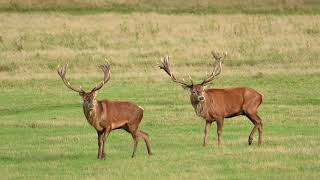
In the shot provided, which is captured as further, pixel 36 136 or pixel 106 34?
pixel 106 34

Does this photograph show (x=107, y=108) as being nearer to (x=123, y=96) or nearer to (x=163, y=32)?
(x=123, y=96)

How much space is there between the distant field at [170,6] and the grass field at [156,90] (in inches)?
145

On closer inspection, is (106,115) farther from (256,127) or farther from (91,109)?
(256,127)

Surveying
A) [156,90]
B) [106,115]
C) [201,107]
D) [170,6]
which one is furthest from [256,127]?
[170,6]

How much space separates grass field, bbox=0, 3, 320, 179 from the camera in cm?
1791

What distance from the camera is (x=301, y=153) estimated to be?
18.5m

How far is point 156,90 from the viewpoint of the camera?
32.4 m

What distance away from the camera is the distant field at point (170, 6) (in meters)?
56.6

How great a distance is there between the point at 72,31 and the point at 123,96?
1532cm

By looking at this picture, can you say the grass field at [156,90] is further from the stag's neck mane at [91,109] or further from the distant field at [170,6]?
the distant field at [170,6]

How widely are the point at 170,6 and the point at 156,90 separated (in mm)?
26976

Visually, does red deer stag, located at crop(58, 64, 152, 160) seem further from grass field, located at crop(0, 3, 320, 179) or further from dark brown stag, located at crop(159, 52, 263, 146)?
dark brown stag, located at crop(159, 52, 263, 146)

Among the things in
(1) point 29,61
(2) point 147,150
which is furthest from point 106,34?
(2) point 147,150

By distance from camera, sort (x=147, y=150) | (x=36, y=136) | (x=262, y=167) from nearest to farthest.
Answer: (x=262, y=167)
(x=147, y=150)
(x=36, y=136)
